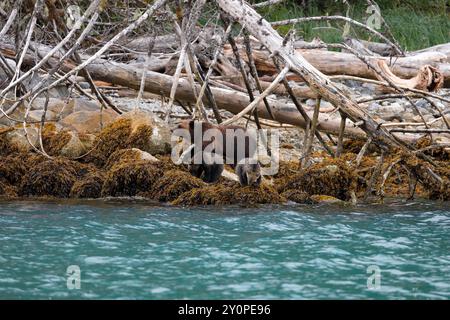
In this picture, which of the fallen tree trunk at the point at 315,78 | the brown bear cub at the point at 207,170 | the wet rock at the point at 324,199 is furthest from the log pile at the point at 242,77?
the brown bear cub at the point at 207,170

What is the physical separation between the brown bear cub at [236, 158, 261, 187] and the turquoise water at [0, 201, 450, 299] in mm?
413

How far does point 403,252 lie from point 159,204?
2.93 m

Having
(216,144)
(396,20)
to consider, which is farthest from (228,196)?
(396,20)

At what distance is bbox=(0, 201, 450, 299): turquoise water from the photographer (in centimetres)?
662

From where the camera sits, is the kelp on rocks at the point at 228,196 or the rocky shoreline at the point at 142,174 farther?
the rocky shoreline at the point at 142,174

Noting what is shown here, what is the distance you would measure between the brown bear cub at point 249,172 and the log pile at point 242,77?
2.32ft

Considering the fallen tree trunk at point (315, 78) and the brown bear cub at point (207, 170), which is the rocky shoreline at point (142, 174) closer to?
the brown bear cub at point (207, 170)

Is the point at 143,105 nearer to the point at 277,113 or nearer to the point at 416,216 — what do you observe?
the point at 277,113

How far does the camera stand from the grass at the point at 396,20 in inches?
680

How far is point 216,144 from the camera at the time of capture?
978 centimetres

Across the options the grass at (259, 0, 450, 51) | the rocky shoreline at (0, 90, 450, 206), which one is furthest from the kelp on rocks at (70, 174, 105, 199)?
the grass at (259, 0, 450, 51)

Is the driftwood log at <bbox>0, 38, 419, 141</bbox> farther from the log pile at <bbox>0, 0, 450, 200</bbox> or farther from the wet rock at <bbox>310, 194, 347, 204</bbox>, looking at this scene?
the wet rock at <bbox>310, 194, 347, 204</bbox>

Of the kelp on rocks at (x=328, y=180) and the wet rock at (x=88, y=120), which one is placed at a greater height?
the wet rock at (x=88, y=120)
